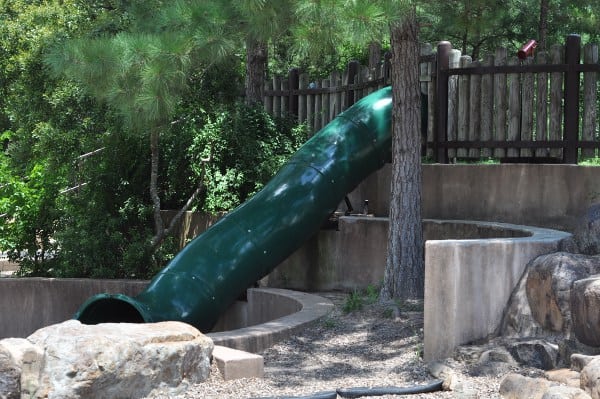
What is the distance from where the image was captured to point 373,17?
7656 millimetres

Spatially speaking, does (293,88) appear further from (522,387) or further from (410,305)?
(522,387)

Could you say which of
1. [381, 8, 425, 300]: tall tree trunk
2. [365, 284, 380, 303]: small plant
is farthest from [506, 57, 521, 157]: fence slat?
[365, 284, 380, 303]: small plant

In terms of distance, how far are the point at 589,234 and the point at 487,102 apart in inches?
140

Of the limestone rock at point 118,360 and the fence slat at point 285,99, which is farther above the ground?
the fence slat at point 285,99

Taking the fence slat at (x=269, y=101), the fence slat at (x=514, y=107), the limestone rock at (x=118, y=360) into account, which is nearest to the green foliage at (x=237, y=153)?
the fence slat at (x=269, y=101)

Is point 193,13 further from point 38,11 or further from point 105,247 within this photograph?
point 38,11

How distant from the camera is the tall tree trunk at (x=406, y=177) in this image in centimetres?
970

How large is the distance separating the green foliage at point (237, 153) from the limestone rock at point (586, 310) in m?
6.38

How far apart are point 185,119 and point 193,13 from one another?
4.58 metres

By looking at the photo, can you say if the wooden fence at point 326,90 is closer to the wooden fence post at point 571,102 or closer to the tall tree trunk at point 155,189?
the wooden fence post at point 571,102

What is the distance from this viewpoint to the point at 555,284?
292 inches

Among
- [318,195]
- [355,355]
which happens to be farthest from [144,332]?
[318,195]

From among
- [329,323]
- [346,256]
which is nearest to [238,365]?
[329,323]

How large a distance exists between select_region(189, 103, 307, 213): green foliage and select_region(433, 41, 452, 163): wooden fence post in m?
2.38
